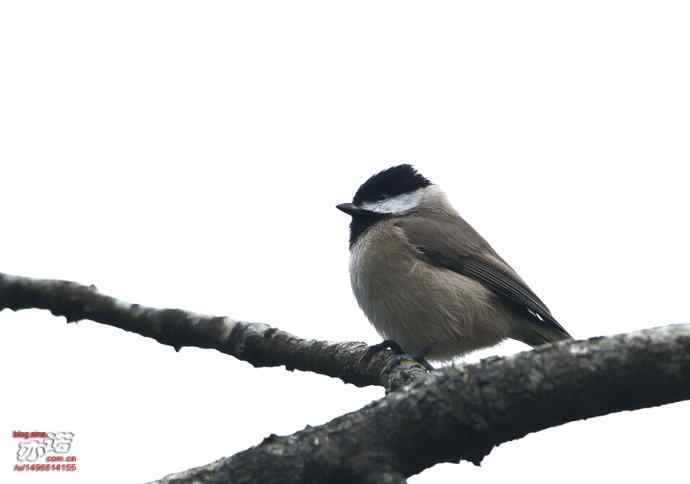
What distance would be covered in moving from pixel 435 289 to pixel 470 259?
2.26 feet

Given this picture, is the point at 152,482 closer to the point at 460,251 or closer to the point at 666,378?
the point at 666,378

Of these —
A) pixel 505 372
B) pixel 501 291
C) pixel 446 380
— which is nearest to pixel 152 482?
pixel 446 380

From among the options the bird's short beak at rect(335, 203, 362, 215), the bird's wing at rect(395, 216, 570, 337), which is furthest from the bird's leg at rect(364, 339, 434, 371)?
the bird's short beak at rect(335, 203, 362, 215)

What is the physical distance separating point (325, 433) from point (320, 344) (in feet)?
6.33

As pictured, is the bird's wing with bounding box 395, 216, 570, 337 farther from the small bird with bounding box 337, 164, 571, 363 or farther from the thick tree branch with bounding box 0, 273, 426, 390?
the thick tree branch with bounding box 0, 273, 426, 390

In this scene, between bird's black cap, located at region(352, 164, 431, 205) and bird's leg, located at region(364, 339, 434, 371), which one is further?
bird's black cap, located at region(352, 164, 431, 205)

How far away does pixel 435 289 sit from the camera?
241 inches

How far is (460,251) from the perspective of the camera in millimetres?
6715

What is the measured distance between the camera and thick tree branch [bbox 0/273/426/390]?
3914mm

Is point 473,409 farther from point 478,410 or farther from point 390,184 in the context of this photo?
point 390,184

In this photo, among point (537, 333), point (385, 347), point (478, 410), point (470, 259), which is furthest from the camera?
point (470, 259)

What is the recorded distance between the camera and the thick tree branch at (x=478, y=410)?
251 centimetres

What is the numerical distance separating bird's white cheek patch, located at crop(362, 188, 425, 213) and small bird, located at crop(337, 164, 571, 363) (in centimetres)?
3

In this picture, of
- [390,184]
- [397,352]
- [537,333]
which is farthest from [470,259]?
[397,352]
